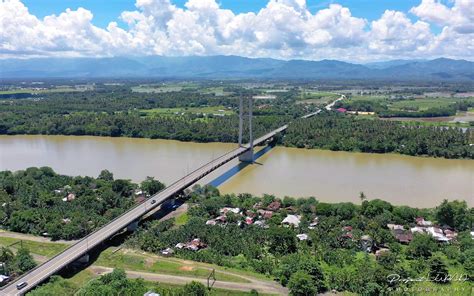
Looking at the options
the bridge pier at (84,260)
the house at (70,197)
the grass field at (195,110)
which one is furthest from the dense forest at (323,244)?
the grass field at (195,110)

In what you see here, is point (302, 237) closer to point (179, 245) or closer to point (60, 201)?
point (179, 245)

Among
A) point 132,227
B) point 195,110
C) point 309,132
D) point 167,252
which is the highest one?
point 195,110

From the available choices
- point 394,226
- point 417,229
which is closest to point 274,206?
point 394,226

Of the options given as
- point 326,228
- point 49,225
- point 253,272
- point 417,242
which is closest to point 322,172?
point 326,228

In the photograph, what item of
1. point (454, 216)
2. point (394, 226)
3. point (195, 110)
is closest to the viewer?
point (454, 216)

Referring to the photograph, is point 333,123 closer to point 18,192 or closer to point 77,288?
point 18,192

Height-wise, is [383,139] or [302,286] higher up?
[383,139]
